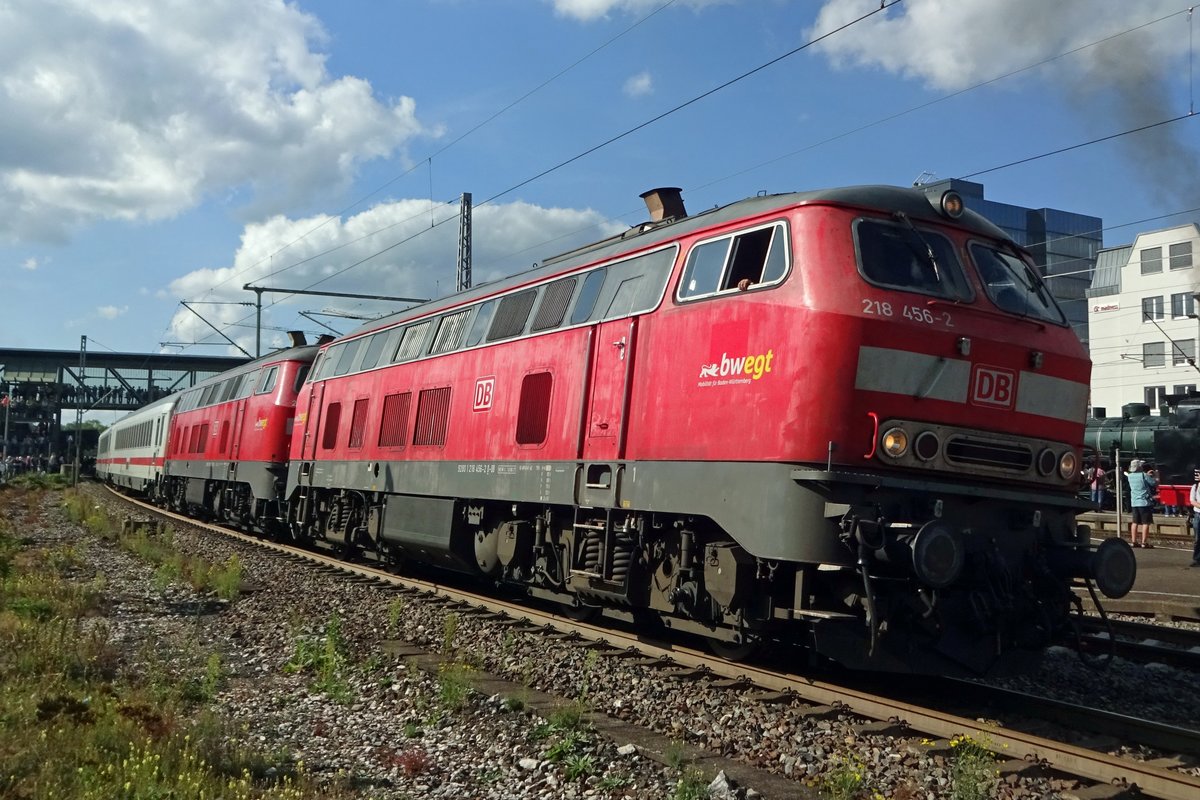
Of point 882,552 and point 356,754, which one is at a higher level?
point 882,552

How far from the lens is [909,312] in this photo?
7680mm

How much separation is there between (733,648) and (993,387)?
10.3 ft

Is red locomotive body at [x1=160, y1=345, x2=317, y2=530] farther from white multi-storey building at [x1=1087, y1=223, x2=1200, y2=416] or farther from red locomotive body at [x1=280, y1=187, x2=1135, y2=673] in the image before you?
white multi-storey building at [x1=1087, y1=223, x2=1200, y2=416]

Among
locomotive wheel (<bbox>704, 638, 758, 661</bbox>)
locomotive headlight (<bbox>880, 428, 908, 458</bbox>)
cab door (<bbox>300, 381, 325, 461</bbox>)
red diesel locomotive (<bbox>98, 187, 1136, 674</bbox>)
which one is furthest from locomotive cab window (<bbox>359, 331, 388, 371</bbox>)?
locomotive headlight (<bbox>880, 428, 908, 458</bbox>)

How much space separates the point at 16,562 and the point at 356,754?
36.7 feet

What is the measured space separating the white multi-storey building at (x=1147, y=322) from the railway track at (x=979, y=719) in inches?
2001

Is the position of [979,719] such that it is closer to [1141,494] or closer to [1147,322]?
[1141,494]

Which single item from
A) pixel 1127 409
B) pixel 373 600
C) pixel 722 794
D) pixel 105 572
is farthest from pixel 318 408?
pixel 1127 409

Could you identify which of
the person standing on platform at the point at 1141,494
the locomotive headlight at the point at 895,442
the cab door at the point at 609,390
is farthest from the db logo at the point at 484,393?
the person standing on platform at the point at 1141,494

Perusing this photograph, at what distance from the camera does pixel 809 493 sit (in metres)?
7.31

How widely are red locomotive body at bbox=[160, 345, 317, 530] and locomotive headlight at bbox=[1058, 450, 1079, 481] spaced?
651 inches

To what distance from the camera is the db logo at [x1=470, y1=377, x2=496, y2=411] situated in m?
12.1

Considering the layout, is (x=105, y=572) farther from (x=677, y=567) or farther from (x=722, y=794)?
(x=722, y=794)

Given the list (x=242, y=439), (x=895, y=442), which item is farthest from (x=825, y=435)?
(x=242, y=439)
